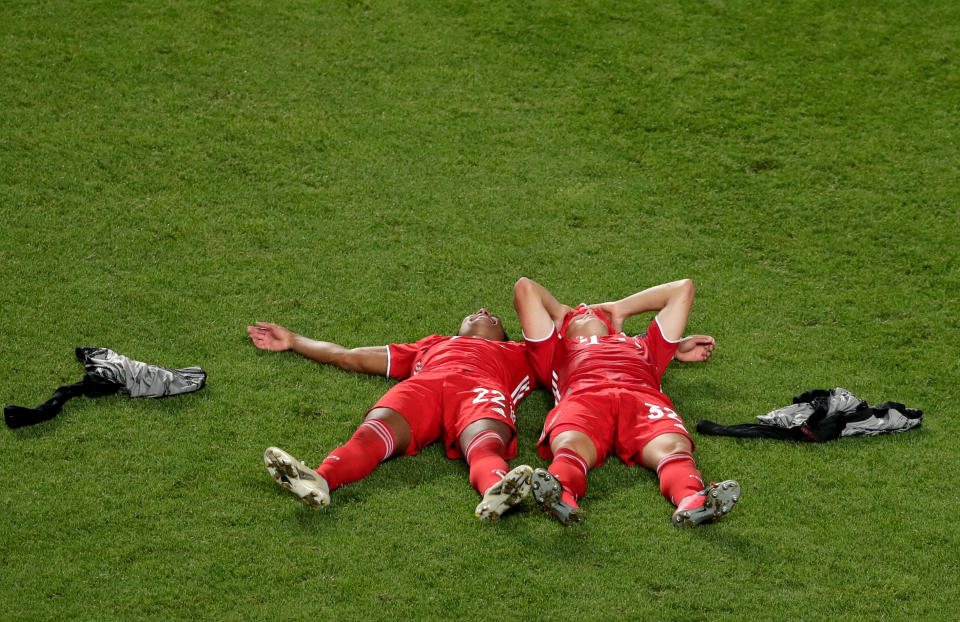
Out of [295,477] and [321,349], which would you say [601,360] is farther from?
[295,477]

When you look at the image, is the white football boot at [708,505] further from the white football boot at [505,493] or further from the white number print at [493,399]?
the white number print at [493,399]

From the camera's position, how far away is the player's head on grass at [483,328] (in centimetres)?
602

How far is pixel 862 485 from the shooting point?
523cm

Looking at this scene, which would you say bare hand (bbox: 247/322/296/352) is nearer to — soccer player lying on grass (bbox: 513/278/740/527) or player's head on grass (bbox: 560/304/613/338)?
soccer player lying on grass (bbox: 513/278/740/527)

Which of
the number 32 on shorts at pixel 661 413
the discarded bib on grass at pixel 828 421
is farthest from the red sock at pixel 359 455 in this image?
the discarded bib on grass at pixel 828 421

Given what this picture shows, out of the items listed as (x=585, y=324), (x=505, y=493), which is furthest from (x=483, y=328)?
(x=505, y=493)

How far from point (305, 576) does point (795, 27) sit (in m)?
8.02

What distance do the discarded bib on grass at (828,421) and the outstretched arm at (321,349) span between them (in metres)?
1.95

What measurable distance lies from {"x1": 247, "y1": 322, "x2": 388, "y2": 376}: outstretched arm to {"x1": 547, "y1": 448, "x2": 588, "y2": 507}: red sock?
1463mm

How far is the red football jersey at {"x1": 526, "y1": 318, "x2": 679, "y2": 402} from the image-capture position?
5.62m

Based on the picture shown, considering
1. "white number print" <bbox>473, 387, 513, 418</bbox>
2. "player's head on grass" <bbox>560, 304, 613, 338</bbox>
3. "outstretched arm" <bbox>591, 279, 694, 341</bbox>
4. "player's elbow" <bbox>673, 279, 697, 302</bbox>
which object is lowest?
"white number print" <bbox>473, 387, 513, 418</bbox>

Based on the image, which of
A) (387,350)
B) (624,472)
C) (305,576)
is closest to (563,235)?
(387,350)

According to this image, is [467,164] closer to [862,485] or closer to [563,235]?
[563,235]

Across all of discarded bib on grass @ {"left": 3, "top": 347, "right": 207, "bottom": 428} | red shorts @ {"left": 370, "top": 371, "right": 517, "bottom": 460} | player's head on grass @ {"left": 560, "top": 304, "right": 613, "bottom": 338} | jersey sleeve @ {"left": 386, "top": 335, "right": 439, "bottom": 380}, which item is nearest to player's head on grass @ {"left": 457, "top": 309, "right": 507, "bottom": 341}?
jersey sleeve @ {"left": 386, "top": 335, "right": 439, "bottom": 380}
